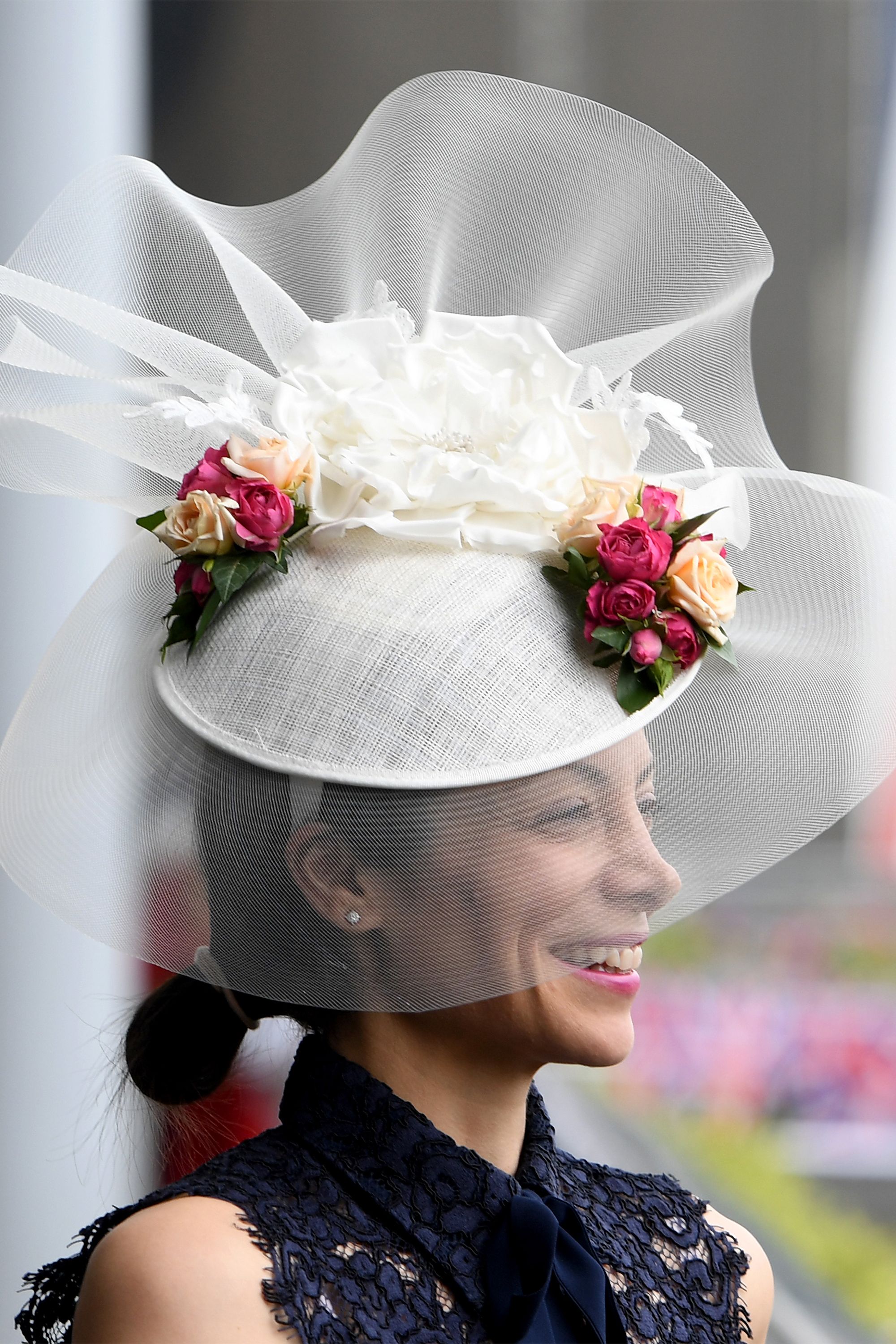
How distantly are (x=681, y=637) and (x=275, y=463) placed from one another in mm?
302

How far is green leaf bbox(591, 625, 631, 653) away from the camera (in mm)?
821

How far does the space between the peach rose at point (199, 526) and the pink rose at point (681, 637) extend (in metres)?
0.30

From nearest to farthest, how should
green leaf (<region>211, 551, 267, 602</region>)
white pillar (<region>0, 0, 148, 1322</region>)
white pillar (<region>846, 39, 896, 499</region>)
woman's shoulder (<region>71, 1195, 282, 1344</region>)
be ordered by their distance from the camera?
→ 1. woman's shoulder (<region>71, 1195, 282, 1344</region>)
2. green leaf (<region>211, 551, 267, 602</region>)
3. white pillar (<region>0, 0, 148, 1322</region>)
4. white pillar (<region>846, 39, 896, 499</region>)

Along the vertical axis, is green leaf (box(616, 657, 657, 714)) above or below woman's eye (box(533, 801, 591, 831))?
above

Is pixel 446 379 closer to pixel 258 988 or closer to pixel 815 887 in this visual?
pixel 258 988

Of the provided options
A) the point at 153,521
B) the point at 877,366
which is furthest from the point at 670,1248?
the point at 877,366

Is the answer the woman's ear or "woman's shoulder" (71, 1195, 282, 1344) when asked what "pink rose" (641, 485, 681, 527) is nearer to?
the woman's ear

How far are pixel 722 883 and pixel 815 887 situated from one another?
7.30 ft

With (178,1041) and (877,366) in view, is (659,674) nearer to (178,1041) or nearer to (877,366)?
(178,1041)

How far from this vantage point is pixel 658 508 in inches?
35.0

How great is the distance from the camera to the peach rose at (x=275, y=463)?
33.4 inches

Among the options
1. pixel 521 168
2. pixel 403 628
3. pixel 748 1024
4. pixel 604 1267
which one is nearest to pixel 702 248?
pixel 521 168

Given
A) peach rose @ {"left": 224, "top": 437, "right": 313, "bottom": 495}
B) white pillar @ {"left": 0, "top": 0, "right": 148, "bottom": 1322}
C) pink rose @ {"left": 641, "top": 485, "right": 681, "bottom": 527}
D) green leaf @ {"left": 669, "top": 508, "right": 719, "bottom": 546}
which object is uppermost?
peach rose @ {"left": 224, "top": 437, "right": 313, "bottom": 495}

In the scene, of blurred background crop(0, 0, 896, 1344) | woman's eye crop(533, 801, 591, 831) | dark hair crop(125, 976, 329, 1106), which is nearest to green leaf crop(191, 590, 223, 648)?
woman's eye crop(533, 801, 591, 831)
